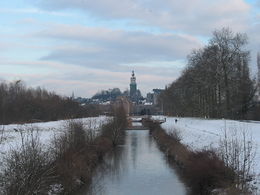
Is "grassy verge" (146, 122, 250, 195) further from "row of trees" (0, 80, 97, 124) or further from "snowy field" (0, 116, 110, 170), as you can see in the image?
"row of trees" (0, 80, 97, 124)

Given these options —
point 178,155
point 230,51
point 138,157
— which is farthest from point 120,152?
point 230,51

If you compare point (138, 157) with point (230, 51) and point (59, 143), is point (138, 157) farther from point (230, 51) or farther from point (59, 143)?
point (230, 51)

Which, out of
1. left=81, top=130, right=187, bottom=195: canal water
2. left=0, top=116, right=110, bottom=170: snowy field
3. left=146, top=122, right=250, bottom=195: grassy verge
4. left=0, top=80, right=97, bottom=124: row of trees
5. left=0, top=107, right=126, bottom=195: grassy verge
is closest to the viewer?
left=0, top=107, right=126, bottom=195: grassy verge

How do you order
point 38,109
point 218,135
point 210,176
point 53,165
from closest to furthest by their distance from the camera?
1. point 53,165
2. point 210,176
3. point 218,135
4. point 38,109

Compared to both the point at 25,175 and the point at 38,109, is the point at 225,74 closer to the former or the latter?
the point at 38,109

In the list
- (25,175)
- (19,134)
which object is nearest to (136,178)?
(25,175)

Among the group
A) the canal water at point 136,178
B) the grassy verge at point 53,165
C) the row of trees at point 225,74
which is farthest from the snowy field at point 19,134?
the row of trees at point 225,74

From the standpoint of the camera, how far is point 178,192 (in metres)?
22.3

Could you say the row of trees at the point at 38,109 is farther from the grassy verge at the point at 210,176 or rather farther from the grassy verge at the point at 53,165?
the grassy verge at the point at 210,176

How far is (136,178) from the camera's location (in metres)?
27.2

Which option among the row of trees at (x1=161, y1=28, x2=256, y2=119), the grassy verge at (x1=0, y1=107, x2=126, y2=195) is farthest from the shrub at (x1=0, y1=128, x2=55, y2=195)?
the row of trees at (x1=161, y1=28, x2=256, y2=119)

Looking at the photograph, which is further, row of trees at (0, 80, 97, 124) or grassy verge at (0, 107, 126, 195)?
row of trees at (0, 80, 97, 124)

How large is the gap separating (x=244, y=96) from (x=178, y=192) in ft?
174

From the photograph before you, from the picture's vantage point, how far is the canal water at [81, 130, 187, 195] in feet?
74.6
